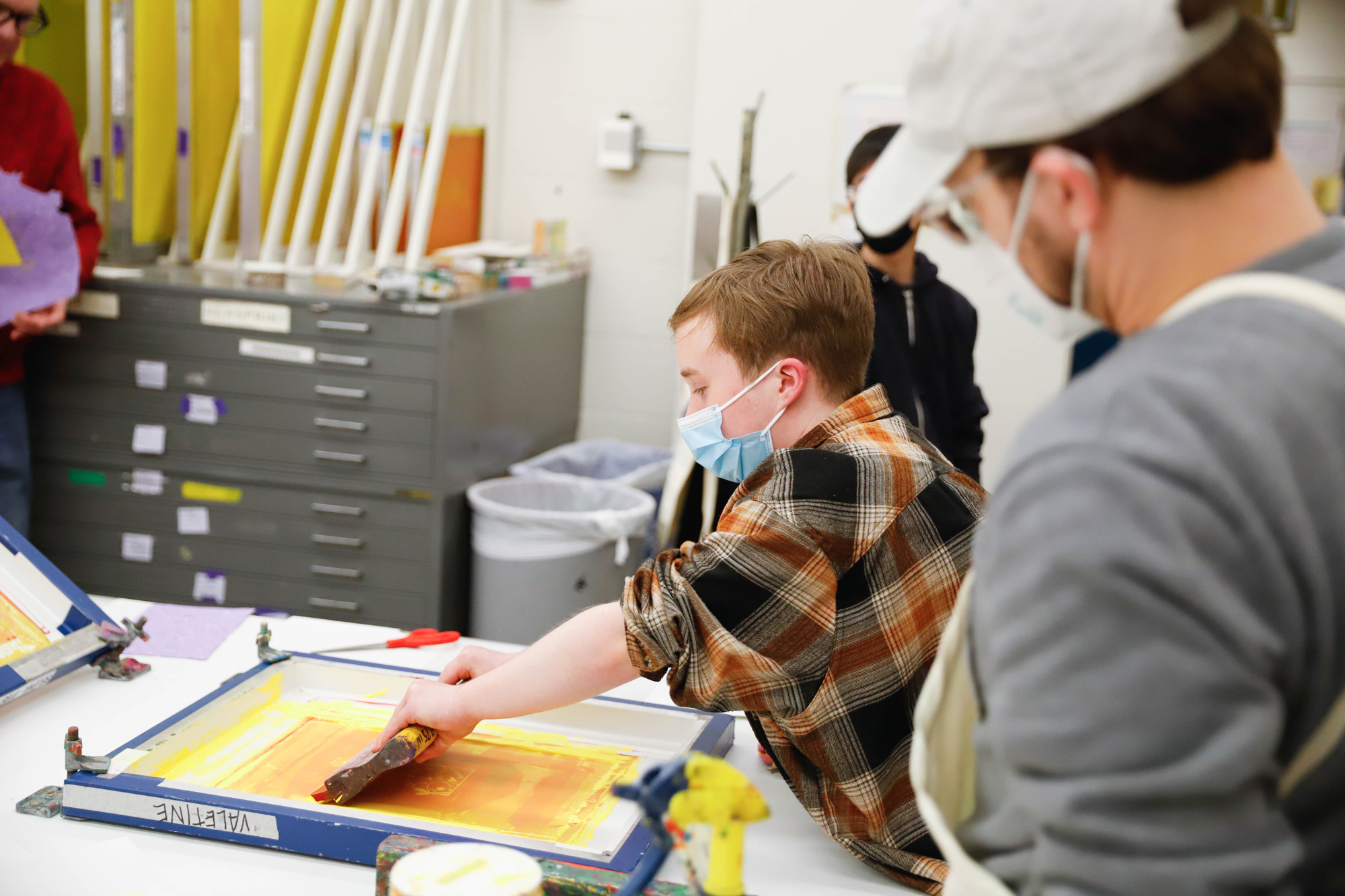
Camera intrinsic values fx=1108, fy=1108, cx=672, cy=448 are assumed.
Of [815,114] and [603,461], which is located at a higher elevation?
[815,114]

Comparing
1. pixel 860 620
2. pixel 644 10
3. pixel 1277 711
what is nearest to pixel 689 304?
pixel 860 620

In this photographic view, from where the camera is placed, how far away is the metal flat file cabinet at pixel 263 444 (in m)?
2.74

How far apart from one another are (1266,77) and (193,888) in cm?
103

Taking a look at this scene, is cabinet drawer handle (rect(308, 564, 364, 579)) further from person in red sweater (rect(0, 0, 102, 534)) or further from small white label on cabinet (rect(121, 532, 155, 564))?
person in red sweater (rect(0, 0, 102, 534))

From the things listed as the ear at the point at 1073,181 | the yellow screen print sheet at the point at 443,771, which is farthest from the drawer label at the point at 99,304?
the ear at the point at 1073,181

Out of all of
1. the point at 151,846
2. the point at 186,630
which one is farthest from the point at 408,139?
the point at 151,846

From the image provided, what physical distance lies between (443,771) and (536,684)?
0.20m

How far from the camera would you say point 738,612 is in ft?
3.26

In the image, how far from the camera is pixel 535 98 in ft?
12.0

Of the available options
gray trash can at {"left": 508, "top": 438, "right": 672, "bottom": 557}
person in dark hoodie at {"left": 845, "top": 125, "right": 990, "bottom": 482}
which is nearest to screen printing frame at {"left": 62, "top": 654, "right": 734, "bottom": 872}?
person in dark hoodie at {"left": 845, "top": 125, "right": 990, "bottom": 482}

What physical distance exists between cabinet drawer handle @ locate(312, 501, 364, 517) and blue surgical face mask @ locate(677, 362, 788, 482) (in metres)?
1.69

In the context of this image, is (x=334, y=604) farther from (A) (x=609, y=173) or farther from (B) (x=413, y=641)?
(A) (x=609, y=173)

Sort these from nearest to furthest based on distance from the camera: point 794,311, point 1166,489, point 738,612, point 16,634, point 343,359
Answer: point 1166,489
point 738,612
point 794,311
point 16,634
point 343,359

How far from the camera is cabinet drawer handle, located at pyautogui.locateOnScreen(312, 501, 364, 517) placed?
9.20 ft
